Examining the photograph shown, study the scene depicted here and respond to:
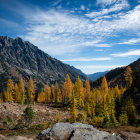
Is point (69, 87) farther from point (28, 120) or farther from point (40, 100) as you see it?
point (40, 100)

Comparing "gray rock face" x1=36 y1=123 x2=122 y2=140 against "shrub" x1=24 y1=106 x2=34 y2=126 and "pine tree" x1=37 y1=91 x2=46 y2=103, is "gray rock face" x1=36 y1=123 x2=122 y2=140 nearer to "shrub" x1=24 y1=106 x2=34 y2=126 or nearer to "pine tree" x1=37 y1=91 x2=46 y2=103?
"shrub" x1=24 y1=106 x2=34 y2=126

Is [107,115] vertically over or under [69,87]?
under

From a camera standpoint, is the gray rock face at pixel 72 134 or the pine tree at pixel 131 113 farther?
the pine tree at pixel 131 113

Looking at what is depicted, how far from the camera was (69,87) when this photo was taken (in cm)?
6203

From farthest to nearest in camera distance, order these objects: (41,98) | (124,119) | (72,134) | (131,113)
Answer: (41,98)
(131,113)
(124,119)
(72,134)

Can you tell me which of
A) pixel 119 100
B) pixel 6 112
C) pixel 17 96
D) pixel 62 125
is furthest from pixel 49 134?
pixel 17 96

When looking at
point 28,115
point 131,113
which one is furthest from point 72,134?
point 131,113

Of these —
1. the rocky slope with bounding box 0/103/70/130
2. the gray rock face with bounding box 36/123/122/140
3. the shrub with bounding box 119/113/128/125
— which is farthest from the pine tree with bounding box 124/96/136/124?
the gray rock face with bounding box 36/123/122/140

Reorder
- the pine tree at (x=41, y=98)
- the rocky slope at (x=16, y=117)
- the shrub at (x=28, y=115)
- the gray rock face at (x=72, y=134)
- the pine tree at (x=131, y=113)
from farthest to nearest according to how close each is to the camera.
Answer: the pine tree at (x=41, y=98)
the pine tree at (x=131, y=113)
the rocky slope at (x=16, y=117)
the shrub at (x=28, y=115)
the gray rock face at (x=72, y=134)

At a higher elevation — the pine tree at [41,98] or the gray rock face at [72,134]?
the gray rock face at [72,134]

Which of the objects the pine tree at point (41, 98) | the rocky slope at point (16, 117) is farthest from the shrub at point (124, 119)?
the pine tree at point (41, 98)

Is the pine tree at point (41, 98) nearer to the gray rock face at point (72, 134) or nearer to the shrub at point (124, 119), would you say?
the shrub at point (124, 119)

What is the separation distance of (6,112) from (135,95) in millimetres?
50274

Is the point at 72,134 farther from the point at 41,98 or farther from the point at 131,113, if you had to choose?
the point at 41,98
